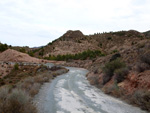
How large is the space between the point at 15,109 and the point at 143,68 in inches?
414

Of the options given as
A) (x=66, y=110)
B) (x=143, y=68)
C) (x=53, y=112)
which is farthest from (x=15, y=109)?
(x=143, y=68)

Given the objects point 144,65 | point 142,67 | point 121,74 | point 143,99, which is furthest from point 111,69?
point 143,99

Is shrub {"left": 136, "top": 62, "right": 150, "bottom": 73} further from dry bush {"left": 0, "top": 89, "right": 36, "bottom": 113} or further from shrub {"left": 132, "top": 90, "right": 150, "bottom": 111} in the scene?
dry bush {"left": 0, "top": 89, "right": 36, "bottom": 113}

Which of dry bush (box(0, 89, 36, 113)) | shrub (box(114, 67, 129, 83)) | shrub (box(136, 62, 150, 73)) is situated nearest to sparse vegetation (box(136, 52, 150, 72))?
shrub (box(136, 62, 150, 73))

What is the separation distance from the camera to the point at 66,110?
8.56 meters

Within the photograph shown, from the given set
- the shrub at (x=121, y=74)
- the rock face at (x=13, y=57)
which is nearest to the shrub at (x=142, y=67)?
the shrub at (x=121, y=74)

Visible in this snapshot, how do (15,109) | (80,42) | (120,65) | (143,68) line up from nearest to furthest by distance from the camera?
(15,109), (143,68), (120,65), (80,42)

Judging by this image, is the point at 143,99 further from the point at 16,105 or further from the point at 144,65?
the point at 16,105

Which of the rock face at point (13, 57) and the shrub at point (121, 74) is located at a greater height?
the rock face at point (13, 57)

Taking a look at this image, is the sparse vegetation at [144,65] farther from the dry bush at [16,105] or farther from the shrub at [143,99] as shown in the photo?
the dry bush at [16,105]

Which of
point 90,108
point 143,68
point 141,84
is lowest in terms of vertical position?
point 90,108

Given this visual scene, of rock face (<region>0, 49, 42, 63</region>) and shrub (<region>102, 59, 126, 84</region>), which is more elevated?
rock face (<region>0, 49, 42, 63</region>)

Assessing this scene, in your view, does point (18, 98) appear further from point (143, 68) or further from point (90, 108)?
point (143, 68)

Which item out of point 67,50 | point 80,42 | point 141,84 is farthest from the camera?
point 80,42
